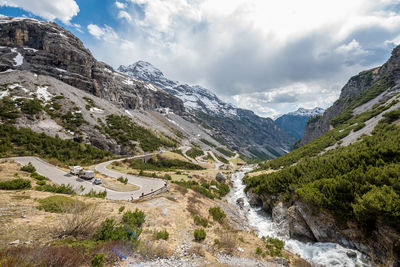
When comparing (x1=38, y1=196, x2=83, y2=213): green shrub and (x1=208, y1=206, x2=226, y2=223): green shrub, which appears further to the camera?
(x1=208, y1=206, x2=226, y2=223): green shrub

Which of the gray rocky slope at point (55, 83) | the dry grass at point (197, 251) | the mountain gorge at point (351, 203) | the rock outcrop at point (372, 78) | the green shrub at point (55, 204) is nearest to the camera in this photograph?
the dry grass at point (197, 251)

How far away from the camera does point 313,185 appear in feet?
47.2

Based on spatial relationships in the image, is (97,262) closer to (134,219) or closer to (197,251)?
(134,219)

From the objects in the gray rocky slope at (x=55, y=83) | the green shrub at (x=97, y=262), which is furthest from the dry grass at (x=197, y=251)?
the gray rocky slope at (x=55, y=83)

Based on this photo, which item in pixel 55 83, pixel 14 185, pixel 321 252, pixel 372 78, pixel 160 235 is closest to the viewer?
pixel 160 235

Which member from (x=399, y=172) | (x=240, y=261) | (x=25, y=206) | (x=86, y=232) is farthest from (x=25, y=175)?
(x=399, y=172)

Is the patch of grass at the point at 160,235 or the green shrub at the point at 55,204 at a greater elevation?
the green shrub at the point at 55,204

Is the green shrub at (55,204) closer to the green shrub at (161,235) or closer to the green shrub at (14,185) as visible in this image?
the green shrub at (14,185)

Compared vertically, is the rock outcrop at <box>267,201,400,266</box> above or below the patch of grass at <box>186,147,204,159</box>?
below

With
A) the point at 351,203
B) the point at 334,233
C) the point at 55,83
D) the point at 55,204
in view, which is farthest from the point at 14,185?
the point at 55,83

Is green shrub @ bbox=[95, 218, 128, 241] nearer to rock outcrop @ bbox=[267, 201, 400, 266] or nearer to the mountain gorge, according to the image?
rock outcrop @ bbox=[267, 201, 400, 266]

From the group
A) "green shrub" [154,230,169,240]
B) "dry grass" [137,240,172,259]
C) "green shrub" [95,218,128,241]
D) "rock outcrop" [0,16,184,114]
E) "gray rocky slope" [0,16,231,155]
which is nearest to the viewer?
"dry grass" [137,240,172,259]

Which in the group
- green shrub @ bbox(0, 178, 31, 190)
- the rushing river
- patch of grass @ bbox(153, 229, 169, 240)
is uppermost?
green shrub @ bbox(0, 178, 31, 190)

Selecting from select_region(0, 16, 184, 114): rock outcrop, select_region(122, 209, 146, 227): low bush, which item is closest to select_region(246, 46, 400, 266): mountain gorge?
select_region(122, 209, 146, 227): low bush
